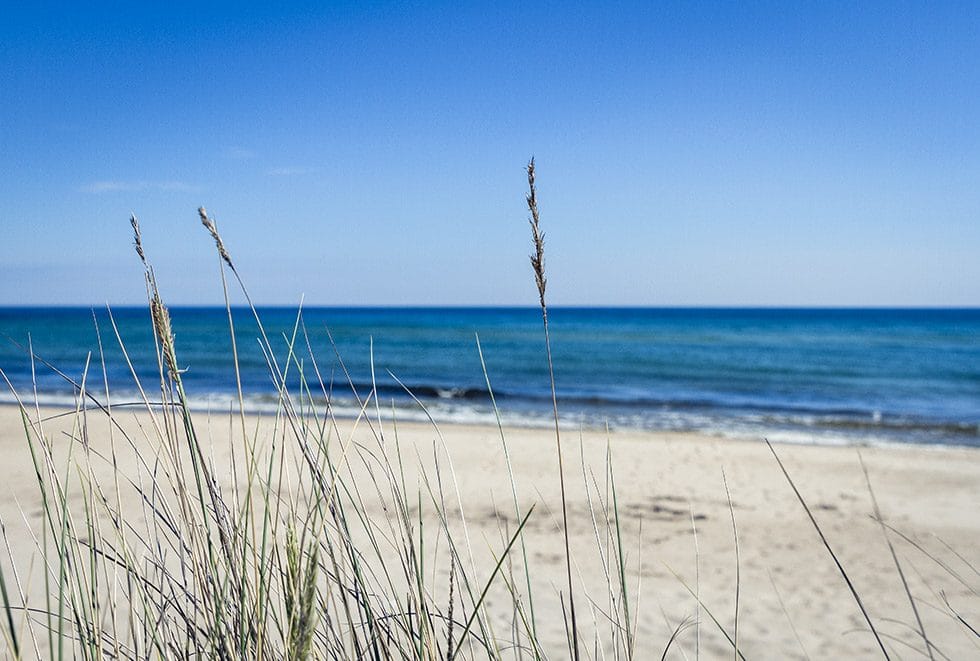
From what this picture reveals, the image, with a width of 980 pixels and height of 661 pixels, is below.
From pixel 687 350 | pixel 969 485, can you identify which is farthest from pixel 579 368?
pixel 969 485

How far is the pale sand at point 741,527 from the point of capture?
14.1 ft

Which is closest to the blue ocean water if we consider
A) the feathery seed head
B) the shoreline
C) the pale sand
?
the shoreline

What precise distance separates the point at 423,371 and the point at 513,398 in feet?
22.3

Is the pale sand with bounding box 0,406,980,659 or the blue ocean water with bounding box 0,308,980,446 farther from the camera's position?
the blue ocean water with bounding box 0,308,980,446

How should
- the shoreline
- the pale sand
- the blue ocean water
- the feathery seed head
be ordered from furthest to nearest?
the blue ocean water
the shoreline
the pale sand
the feathery seed head

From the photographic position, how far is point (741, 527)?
654cm

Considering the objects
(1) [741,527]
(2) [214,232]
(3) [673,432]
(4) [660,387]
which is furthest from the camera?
(4) [660,387]

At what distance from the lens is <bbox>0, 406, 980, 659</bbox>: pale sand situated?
4.31m

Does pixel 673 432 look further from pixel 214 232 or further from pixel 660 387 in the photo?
pixel 214 232

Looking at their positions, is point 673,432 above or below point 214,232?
below

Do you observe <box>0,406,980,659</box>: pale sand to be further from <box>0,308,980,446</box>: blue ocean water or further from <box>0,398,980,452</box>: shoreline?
<box>0,308,980,446</box>: blue ocean water

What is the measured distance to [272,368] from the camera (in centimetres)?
156

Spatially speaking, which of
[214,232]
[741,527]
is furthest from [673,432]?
[214,232]

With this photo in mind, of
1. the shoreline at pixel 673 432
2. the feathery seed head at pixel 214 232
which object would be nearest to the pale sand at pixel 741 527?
the shoreline at pixel 673 432
